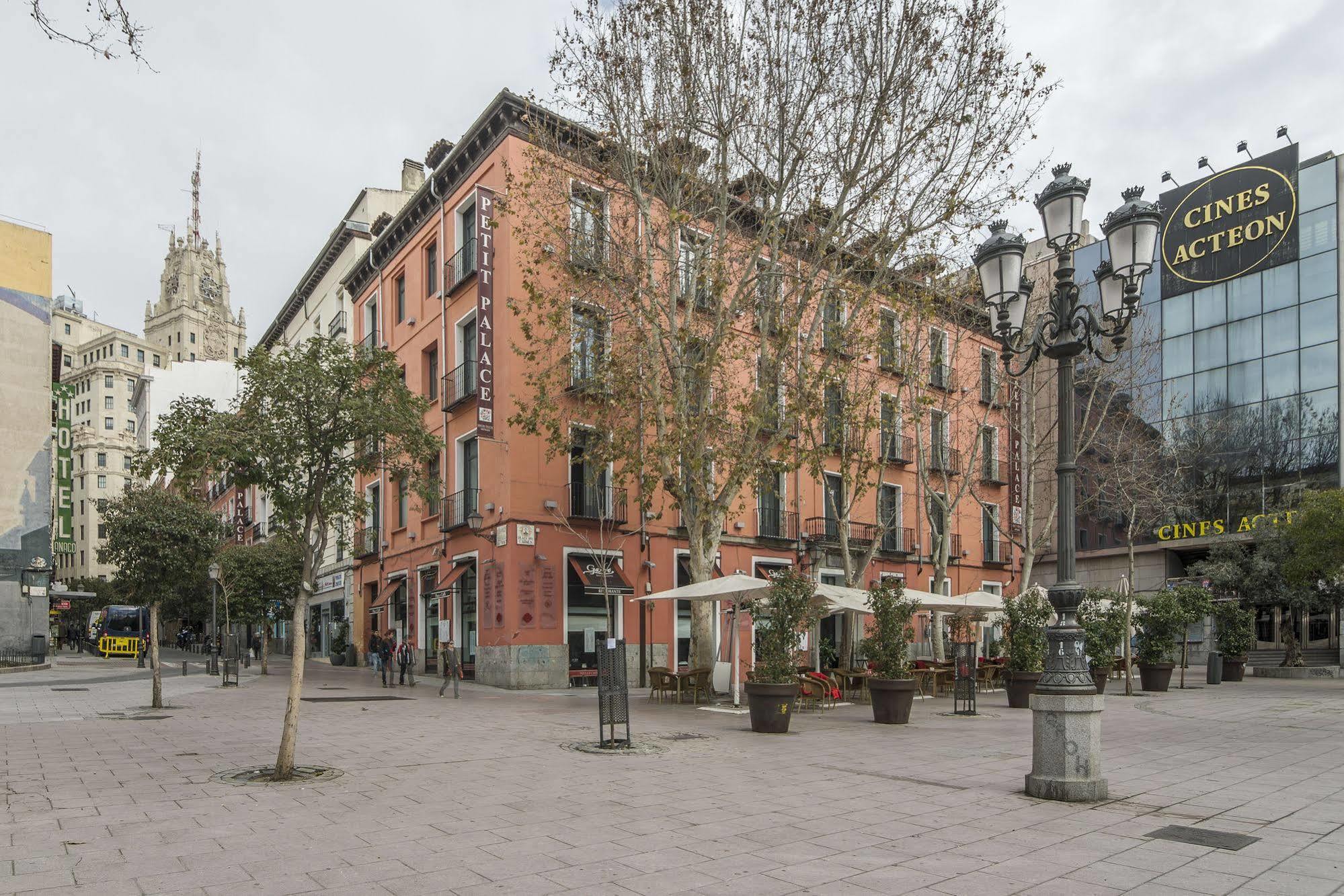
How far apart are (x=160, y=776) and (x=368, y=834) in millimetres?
3996

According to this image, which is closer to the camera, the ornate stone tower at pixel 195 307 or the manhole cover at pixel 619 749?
the manhole cover at pixel 619 749

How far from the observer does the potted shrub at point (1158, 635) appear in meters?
22.6

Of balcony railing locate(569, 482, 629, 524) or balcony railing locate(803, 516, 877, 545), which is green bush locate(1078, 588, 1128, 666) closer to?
balcony railing locate(803, 516, 877, 545)

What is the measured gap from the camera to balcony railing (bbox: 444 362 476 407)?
2561cm

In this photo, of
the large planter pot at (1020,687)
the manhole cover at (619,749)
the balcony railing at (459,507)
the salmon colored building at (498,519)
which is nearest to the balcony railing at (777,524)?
the salmon colored building at (498,519)

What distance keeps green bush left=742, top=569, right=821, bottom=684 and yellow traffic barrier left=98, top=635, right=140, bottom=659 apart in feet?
131

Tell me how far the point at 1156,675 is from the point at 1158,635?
3.32ft

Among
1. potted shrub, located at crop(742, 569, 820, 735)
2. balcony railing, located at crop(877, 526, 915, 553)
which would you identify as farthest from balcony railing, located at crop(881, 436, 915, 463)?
potted shrub, located at crop(742, 569, 820, 735)

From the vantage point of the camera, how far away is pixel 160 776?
9555mm

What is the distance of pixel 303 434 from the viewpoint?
406 inches

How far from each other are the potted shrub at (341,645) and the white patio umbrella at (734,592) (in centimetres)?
2094

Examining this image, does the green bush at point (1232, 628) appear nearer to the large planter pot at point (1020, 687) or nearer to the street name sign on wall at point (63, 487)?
the large planter pot at point (1020, 687)

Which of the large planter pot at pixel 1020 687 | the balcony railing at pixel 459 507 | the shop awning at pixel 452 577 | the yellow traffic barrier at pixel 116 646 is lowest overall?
the yellow traffic barrier at pixel 116 646

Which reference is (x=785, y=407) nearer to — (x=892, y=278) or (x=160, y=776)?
(x=892, y=278)
